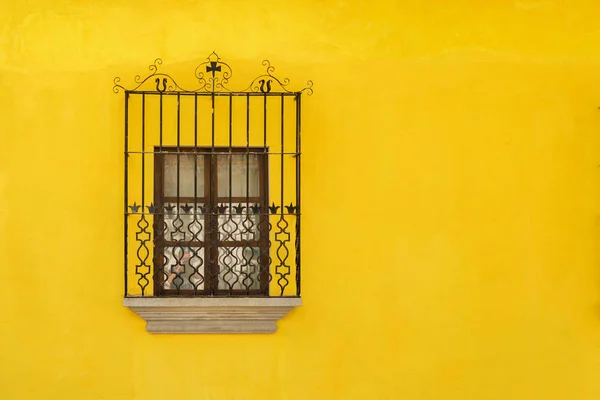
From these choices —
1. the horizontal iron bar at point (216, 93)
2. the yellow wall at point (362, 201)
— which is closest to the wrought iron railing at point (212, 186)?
the horizontal iron bar at point (216, 93)

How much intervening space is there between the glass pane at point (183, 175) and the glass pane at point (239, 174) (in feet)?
0.40

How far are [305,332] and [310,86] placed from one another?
1553 millimetres

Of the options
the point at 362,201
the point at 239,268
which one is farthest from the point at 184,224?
the point at 362,201

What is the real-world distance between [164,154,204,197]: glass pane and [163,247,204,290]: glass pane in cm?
36

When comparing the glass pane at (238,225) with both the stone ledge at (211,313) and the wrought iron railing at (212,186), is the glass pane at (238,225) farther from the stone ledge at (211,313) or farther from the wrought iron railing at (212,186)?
the stone ledge at (211,313)

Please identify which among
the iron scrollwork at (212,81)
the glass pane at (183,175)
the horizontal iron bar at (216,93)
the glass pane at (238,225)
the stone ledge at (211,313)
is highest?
the iron scrollwork at (212,81)

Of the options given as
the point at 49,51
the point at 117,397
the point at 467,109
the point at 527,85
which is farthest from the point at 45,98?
the point at 527,85

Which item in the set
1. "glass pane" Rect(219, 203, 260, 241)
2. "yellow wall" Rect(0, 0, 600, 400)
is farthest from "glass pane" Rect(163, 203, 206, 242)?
"yellow wall" Rect(0, 0, 600, 400)

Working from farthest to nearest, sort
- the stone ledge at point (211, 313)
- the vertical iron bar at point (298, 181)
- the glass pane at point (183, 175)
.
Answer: the glass pane at point (183, 175)
the vertical iron bar at point (298, 181)
the stone ledge at point (211, 313)

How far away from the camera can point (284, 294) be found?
4.70m

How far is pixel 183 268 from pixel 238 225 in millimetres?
441

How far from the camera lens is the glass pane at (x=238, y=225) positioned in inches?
183

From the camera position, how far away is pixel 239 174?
4793 millimetres

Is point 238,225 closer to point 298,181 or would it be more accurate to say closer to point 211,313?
point 298,181
